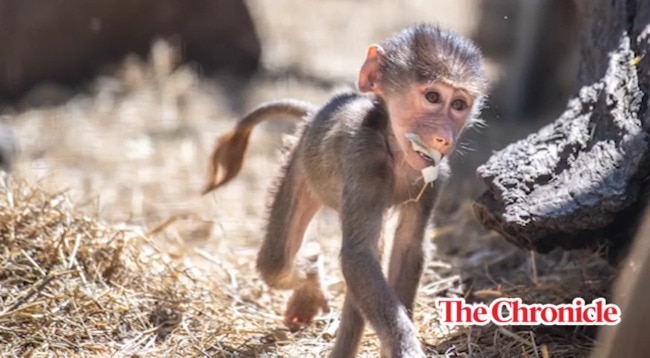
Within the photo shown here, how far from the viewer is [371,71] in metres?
4.41

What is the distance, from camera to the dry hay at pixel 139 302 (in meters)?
4.39

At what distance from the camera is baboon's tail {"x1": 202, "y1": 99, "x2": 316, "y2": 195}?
5352mm

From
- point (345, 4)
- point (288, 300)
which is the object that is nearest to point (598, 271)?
point (288, 300)

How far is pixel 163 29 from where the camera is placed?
30.8ft

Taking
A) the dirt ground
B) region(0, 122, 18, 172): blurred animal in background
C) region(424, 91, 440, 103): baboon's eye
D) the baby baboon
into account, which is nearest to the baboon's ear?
the baby baboon

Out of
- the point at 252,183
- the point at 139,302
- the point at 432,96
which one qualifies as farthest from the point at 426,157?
the point at 252,183

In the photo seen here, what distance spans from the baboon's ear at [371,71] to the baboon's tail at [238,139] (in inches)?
35.1

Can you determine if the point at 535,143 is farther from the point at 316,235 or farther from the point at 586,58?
the point at 316,235

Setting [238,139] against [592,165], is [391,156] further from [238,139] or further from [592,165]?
[238,139]

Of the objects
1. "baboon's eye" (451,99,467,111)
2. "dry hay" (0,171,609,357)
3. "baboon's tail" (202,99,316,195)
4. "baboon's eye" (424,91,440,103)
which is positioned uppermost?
"baboon's eye" (451,99,467,111)

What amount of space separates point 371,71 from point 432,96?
0.36m

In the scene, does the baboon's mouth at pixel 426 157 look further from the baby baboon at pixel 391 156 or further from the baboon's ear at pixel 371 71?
the baboon's ear at pixel 371 71

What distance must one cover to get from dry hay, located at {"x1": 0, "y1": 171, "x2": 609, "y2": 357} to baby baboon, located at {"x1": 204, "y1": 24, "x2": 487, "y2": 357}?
1.52 ft

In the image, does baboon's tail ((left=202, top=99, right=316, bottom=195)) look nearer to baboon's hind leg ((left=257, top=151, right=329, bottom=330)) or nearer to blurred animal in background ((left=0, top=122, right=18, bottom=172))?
baboon's hind leg ((left=257, top=151, right=329, bottom=330))
